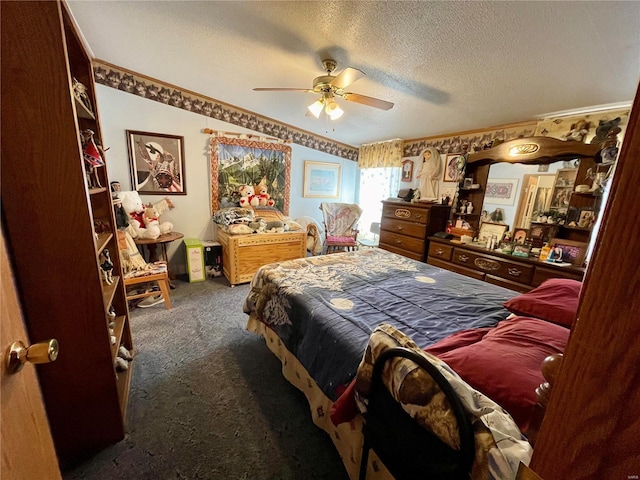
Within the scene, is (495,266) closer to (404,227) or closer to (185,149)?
(404,227)

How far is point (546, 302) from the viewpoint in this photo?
1331mm

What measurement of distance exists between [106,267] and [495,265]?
3.24m

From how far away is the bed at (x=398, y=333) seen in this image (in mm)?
785

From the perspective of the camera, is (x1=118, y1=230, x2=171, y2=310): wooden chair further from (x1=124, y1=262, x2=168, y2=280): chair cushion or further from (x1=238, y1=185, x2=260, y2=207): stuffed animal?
(x1=238, y1=185, x2=260, y2=207): stuffed animal

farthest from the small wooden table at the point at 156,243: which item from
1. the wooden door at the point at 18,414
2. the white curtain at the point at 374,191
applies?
the white curtain at the point at 374,191

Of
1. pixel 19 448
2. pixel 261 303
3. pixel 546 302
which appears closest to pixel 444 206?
pixel 546 302

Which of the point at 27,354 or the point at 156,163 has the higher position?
the point at 156,163

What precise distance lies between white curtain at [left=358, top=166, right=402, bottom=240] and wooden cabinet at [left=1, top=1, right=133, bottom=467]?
3699mm

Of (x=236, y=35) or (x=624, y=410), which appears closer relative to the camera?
(x=624, y=410)

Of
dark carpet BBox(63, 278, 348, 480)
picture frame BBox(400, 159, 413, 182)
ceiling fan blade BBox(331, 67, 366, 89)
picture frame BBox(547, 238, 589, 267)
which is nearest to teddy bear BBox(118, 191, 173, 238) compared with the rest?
dark carpet BBox(63, 278, 348, 480)

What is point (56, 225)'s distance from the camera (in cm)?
102

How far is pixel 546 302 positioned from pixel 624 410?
133 centimetres

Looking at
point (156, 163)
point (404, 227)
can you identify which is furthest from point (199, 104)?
point (404, 227)

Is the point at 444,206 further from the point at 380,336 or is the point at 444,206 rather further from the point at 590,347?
the point at 590,347
